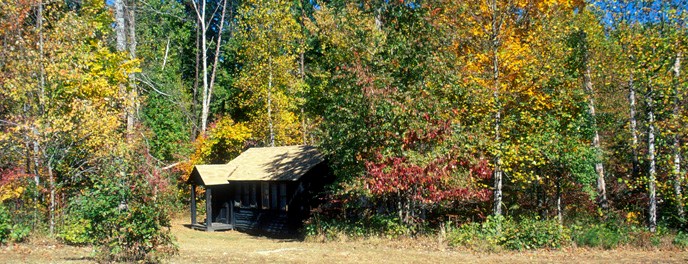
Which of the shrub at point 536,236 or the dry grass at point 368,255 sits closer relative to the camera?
the dry grass at point 368,255

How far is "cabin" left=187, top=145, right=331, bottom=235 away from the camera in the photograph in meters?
25.0

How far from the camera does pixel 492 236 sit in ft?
59.1

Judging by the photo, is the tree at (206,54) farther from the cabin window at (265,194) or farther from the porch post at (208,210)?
the cabin window at (265,194)

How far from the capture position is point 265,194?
26828mm

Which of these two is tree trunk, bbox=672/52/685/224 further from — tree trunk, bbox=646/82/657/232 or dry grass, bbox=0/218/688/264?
dry grass, bbox=0/218/688/264

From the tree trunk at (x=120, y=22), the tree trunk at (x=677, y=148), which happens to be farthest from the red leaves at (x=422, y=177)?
the tree trunk at (x=120, y=22)

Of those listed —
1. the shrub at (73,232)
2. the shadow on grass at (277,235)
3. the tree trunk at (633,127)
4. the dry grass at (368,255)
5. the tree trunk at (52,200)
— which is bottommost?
the shadow on grass at (277,235)

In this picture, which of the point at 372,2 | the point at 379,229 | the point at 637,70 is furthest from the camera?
the point at 372,2

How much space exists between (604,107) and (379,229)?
1197 centimetres

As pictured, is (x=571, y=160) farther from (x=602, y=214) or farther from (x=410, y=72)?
(x=410, y=72)

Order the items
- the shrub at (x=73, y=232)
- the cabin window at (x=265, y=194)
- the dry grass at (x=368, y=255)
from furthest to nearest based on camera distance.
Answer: the cabin window at (x=265, y=194), the shrub at (x=73, y=232), the dry grass at (x=368, y=255)

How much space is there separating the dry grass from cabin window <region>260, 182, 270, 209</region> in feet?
25.1

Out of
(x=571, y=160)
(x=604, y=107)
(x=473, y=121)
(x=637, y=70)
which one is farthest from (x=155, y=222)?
(x=604, y=107)

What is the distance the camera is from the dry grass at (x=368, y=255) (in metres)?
15.0
